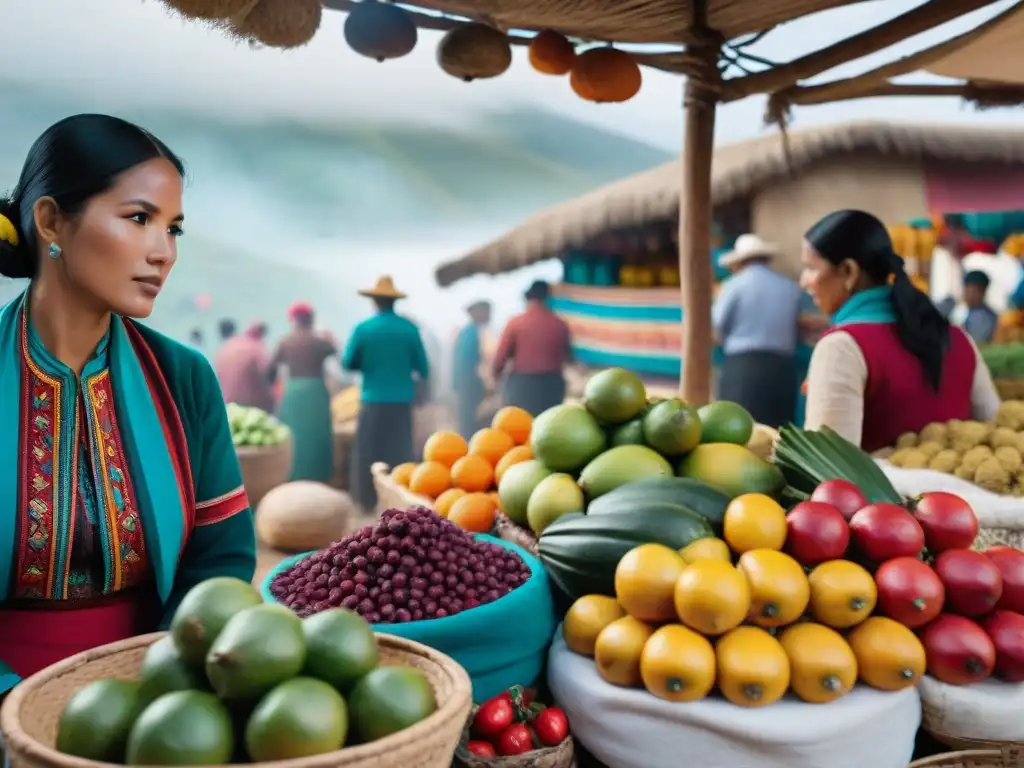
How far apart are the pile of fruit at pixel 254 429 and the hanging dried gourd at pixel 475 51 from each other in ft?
10.8

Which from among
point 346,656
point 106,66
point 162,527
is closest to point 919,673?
point 346,656

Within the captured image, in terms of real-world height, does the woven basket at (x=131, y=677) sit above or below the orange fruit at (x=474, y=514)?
above

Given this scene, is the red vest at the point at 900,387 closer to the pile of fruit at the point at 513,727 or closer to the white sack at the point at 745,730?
the white sack at the point at 745,730

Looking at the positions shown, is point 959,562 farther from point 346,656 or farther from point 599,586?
point 346,656

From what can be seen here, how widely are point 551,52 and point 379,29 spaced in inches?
21.3

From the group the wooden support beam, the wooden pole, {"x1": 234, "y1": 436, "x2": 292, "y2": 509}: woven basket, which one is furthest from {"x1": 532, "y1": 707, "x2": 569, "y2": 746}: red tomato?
{"x1": 234, "y1": 436, "x2": 292, "y2": 509}: woven basket

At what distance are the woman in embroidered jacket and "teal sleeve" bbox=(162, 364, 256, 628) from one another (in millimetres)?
61

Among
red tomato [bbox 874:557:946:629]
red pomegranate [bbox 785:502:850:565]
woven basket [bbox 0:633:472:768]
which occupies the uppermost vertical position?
red pomegranate [bbox 785:502:850:565]

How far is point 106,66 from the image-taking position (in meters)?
13.0

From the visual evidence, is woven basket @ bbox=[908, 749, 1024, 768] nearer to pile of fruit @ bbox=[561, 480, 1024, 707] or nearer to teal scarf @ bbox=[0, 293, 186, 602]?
pile of fruit @ bbox=[561, 480, 1024, 707]

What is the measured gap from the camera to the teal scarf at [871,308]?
8.65ft

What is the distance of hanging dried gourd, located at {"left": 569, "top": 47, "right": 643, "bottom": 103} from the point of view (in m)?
2.94

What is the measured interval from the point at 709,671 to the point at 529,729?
31 cm

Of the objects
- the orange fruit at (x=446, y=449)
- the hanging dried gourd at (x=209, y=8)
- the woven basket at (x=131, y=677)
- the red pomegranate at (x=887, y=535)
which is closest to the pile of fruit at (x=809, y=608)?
the red pomegranate at (x=887, y=535)
